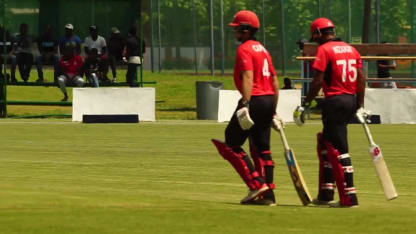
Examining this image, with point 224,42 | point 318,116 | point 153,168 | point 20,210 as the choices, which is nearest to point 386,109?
point 318,116

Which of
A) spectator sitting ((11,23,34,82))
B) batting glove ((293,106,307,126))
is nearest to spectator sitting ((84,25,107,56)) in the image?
spectator sitting ((11,23,34,82))

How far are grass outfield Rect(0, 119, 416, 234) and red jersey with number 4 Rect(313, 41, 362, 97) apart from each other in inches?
51.2

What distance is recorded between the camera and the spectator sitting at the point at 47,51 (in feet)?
111

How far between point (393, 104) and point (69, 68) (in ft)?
29.8

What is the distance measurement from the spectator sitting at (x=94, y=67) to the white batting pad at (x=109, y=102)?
8.48 feet

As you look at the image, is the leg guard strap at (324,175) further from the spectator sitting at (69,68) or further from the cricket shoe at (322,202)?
the spectator sitting at (69,68)

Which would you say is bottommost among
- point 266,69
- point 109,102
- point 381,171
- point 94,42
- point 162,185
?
point 109,102

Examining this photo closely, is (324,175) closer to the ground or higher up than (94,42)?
closer to the ground

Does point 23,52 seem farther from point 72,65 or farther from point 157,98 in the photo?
point 157,98

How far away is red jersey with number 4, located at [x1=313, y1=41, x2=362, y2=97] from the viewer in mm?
12820

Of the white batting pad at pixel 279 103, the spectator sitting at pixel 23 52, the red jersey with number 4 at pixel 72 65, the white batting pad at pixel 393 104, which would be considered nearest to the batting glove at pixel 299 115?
the white batting pad at pixel 279 103

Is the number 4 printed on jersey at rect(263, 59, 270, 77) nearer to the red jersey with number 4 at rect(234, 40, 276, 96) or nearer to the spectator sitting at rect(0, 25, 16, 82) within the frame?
the red jersey with number 4 at rect(234, 40, 276, 96)

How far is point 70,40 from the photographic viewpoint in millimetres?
33750

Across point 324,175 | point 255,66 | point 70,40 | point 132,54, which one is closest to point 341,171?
point 324,175
